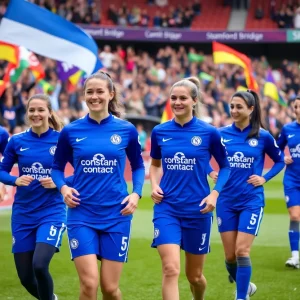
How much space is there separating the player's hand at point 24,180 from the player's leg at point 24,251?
0.42 m

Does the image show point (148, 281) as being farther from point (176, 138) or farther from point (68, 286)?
point (176, 138)

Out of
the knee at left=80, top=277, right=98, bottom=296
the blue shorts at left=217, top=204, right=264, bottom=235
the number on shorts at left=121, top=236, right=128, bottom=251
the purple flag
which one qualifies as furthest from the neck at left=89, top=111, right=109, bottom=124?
the purple flag

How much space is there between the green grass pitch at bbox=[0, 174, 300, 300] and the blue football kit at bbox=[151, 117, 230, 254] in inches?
74.0

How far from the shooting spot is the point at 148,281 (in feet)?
35.3

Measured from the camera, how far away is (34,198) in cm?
839

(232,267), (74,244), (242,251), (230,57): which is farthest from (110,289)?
(230,57)

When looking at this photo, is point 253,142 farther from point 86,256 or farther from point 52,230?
point 86,256

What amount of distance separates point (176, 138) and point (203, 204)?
0.67m

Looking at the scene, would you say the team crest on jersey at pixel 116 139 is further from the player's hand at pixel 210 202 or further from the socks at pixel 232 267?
the socks at pixel 232 267

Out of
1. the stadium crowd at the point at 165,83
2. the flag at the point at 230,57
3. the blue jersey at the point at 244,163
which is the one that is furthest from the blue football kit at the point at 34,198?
the stadium crowd at the point at 165,83

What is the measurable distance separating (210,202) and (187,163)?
445 millimetres

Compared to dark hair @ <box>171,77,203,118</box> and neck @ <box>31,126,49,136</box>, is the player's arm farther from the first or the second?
dark hair @ <box>171,77,203,118</box>

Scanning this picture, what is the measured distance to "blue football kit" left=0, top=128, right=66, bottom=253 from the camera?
27.2 ft

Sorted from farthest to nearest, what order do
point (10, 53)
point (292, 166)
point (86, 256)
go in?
point (10, 53) → point (292, 166) → point (86, 256)
